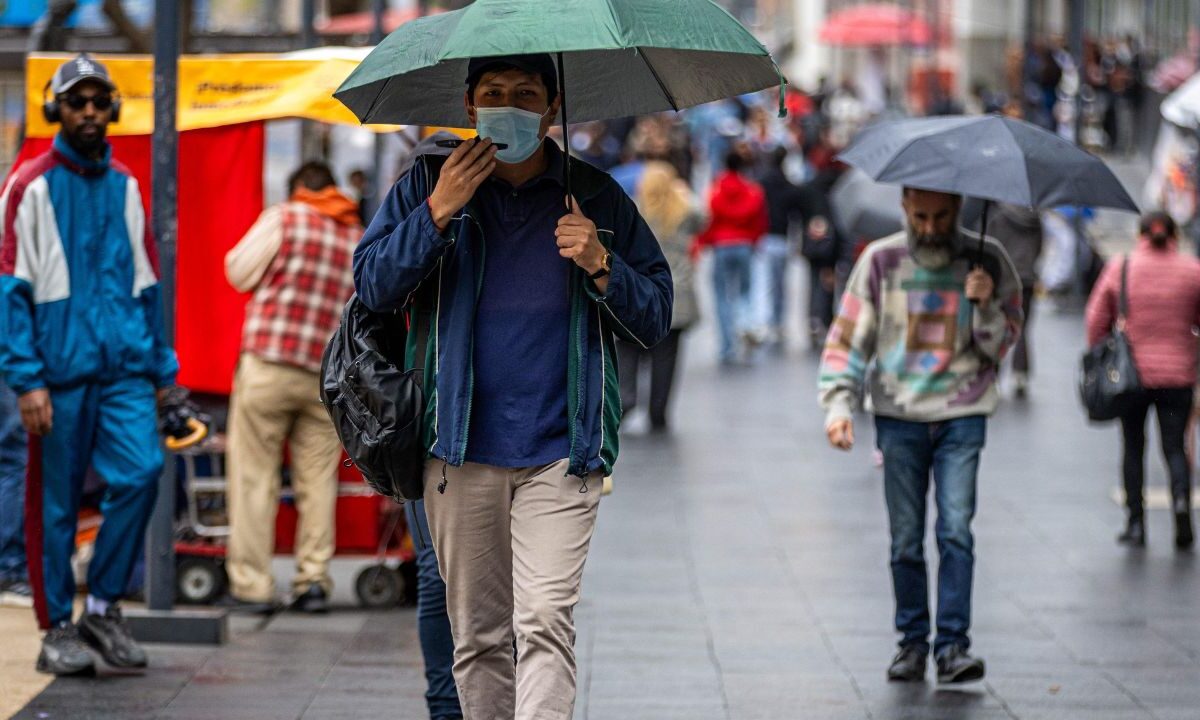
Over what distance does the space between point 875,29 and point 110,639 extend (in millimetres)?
38742

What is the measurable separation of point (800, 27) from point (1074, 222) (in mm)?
51966

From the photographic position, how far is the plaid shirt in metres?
8.20

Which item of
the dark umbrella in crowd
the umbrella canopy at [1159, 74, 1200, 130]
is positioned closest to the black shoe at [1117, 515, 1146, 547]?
the umbrella canopy at [1159, 74, 1200, 130]

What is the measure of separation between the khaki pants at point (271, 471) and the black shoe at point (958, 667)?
106 inches

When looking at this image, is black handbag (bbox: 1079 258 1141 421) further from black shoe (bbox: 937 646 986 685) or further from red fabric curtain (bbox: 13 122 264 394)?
red fabric curtain (bbox: 13 122 264 394)

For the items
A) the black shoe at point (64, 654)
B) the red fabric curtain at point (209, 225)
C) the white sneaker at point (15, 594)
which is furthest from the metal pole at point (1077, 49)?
the black shoe at point (64, 654)

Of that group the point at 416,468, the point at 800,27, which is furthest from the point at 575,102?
the point at 800,27

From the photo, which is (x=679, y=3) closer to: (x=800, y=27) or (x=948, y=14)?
(x=948, y=14)

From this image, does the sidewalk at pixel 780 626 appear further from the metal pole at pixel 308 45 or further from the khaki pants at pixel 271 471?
the metal pole at pixel 308 45

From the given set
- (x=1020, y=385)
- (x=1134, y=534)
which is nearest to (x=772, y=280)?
(x=1020, y=385)

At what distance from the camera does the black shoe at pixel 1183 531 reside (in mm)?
10117

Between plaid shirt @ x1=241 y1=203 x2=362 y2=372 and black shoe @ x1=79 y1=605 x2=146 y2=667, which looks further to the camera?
→ plaid shirt @ x1=241 y1=203 x2=362 y2=372

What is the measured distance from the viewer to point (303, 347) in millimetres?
8234

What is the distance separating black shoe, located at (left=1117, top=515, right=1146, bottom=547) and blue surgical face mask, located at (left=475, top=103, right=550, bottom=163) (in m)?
6.20
